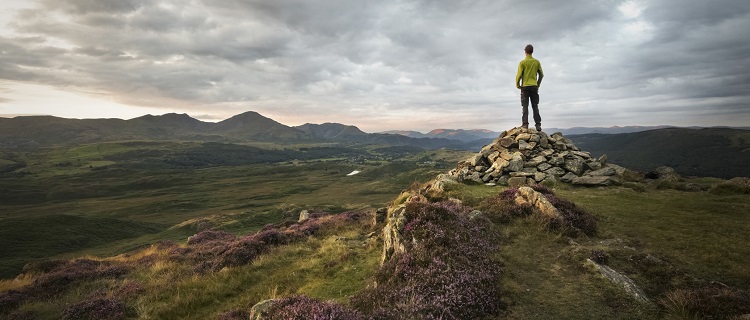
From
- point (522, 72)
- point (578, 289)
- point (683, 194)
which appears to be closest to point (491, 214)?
point (578, 289)

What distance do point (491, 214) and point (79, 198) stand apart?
8929 inches

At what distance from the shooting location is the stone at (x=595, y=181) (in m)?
21.1

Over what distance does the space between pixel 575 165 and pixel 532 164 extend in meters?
2.89

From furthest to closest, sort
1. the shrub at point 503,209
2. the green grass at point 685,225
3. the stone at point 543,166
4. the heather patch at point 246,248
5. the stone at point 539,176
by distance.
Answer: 1. the stone at point 543,166
2. the stone at point 539,176
3. the heather patch at point 246,248
4. the shrub at point 503,209
5. the green grass at point 685,225

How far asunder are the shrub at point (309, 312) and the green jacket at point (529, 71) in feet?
72.8

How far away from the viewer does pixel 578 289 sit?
368 inches

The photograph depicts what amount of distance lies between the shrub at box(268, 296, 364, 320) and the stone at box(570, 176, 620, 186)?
754 inches

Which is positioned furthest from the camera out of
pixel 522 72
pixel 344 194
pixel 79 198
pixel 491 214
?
pixel 79 198

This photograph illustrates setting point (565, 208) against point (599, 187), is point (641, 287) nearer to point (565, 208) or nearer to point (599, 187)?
point (565, 208)

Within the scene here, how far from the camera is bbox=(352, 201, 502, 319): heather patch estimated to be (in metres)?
8.49

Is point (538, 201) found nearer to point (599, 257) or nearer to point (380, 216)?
point (599, 257)

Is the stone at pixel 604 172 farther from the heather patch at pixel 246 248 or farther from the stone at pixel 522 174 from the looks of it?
the heather patch at pixel 246 248

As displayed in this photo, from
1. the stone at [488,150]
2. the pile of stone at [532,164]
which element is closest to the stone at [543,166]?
the pile of stone at [532,164]

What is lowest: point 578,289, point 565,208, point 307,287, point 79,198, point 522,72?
point 79,198
